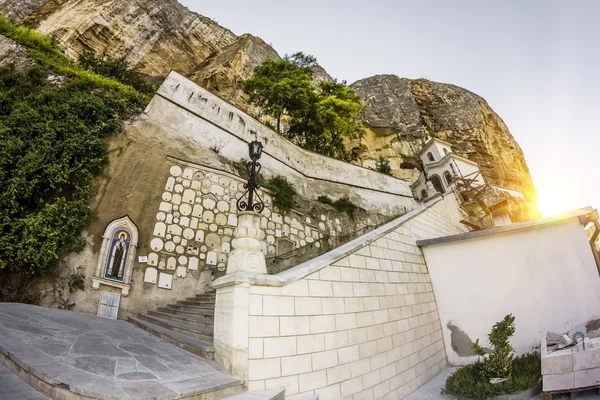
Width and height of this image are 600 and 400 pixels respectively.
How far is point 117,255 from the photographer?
22.6 ft

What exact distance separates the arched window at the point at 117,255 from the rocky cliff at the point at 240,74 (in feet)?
55.5

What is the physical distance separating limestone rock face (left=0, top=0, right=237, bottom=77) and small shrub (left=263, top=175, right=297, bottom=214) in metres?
17.3

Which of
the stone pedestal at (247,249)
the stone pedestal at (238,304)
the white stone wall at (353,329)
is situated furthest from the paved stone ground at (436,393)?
the stone pedestal at (247,249)

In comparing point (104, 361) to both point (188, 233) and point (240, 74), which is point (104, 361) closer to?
point (188, 233)

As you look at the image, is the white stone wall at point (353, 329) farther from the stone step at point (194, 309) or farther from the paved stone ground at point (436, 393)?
the stone step at point (194, 309)

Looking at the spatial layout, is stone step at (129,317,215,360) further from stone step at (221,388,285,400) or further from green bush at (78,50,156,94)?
green bush at (78,50,156,94)

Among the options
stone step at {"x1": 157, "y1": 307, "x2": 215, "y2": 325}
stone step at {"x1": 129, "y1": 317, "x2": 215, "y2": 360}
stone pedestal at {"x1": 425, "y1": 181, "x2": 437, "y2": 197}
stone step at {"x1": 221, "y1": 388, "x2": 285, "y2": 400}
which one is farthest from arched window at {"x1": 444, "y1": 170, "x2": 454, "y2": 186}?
stone step at {"x1": 221, "y1": 388, "x2": 285, "y2": 400}

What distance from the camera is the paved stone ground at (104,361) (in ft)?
7.75

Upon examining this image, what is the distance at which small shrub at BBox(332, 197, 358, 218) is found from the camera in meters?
13.2

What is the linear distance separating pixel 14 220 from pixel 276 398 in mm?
7025

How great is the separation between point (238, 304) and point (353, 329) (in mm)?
2009

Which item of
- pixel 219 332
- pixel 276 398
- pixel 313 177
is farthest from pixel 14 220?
pixel 313 177

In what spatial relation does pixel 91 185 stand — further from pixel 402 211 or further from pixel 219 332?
pixel 402 211

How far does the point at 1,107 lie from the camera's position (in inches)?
312
